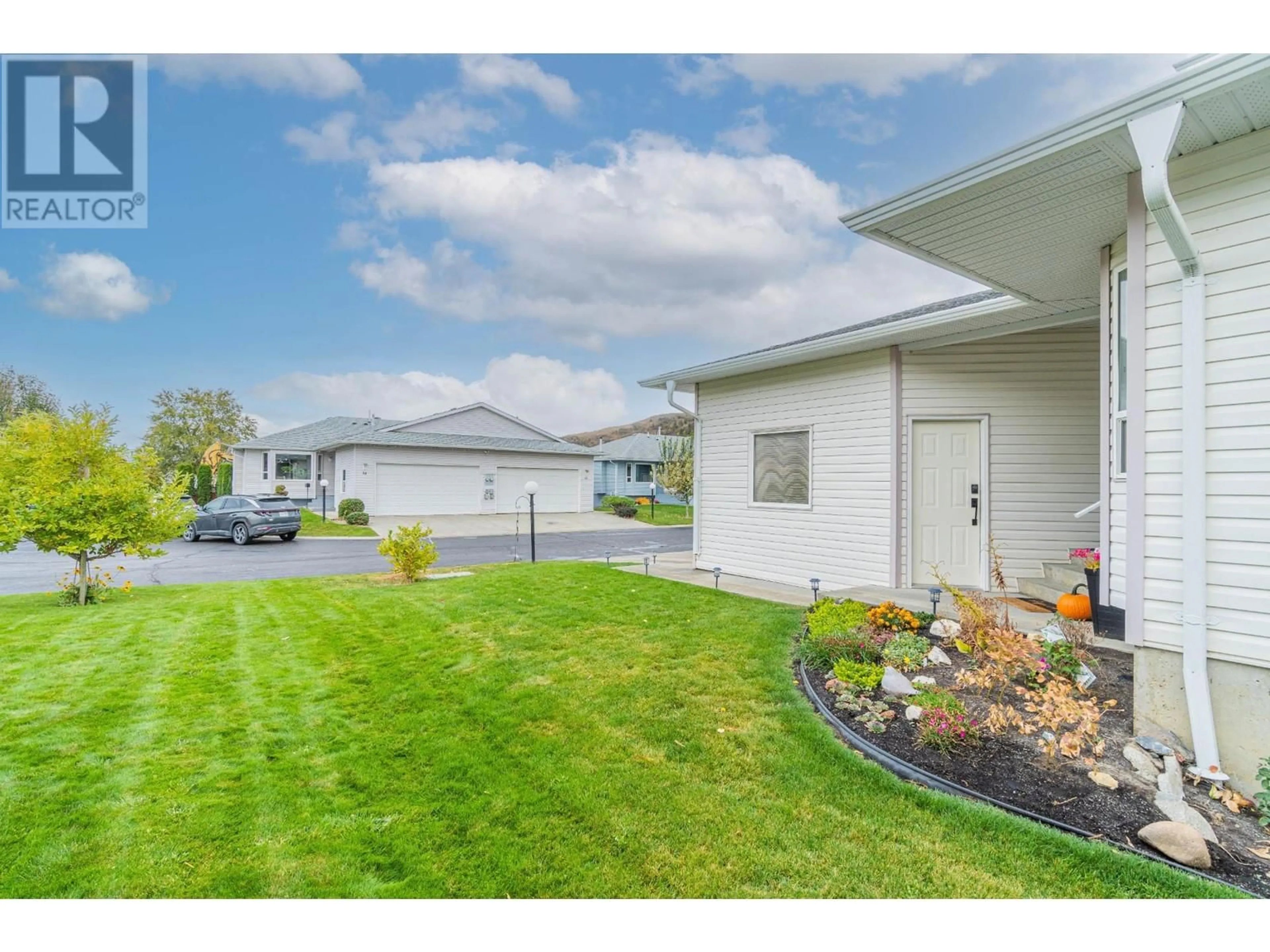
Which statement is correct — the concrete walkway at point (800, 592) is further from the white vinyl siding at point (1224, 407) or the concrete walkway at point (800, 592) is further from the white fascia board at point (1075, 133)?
the white fascia board at point (1075, 133)

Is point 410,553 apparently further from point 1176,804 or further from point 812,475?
point 1176,804

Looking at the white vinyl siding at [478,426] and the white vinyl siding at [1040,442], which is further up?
the white vinyl siding at [478,426]

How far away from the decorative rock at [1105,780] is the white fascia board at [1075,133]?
285cm

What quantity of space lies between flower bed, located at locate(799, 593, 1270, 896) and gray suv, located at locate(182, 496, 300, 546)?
14.2 m

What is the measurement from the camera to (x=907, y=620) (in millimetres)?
4375

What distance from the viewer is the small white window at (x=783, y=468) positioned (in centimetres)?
709

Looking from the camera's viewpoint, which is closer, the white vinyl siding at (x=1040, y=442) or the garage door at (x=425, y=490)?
the white vinyl siding at (x=1040, y=442)

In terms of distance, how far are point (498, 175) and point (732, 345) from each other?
9.13 metres

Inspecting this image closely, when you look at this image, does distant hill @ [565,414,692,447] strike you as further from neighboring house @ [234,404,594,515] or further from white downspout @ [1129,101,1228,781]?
white downspout @ [1129,101,1228,781]

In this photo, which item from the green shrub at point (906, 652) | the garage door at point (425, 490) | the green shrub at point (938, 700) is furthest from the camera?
the garage door at point (425, 490)

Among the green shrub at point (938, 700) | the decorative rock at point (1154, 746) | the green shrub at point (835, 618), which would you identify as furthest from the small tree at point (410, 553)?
the decorative rock at point (1154, 746)


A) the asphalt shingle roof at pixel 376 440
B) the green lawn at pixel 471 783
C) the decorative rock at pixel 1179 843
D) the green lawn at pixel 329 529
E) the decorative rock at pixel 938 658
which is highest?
the asphalt shingle roof at pixel 376 440
